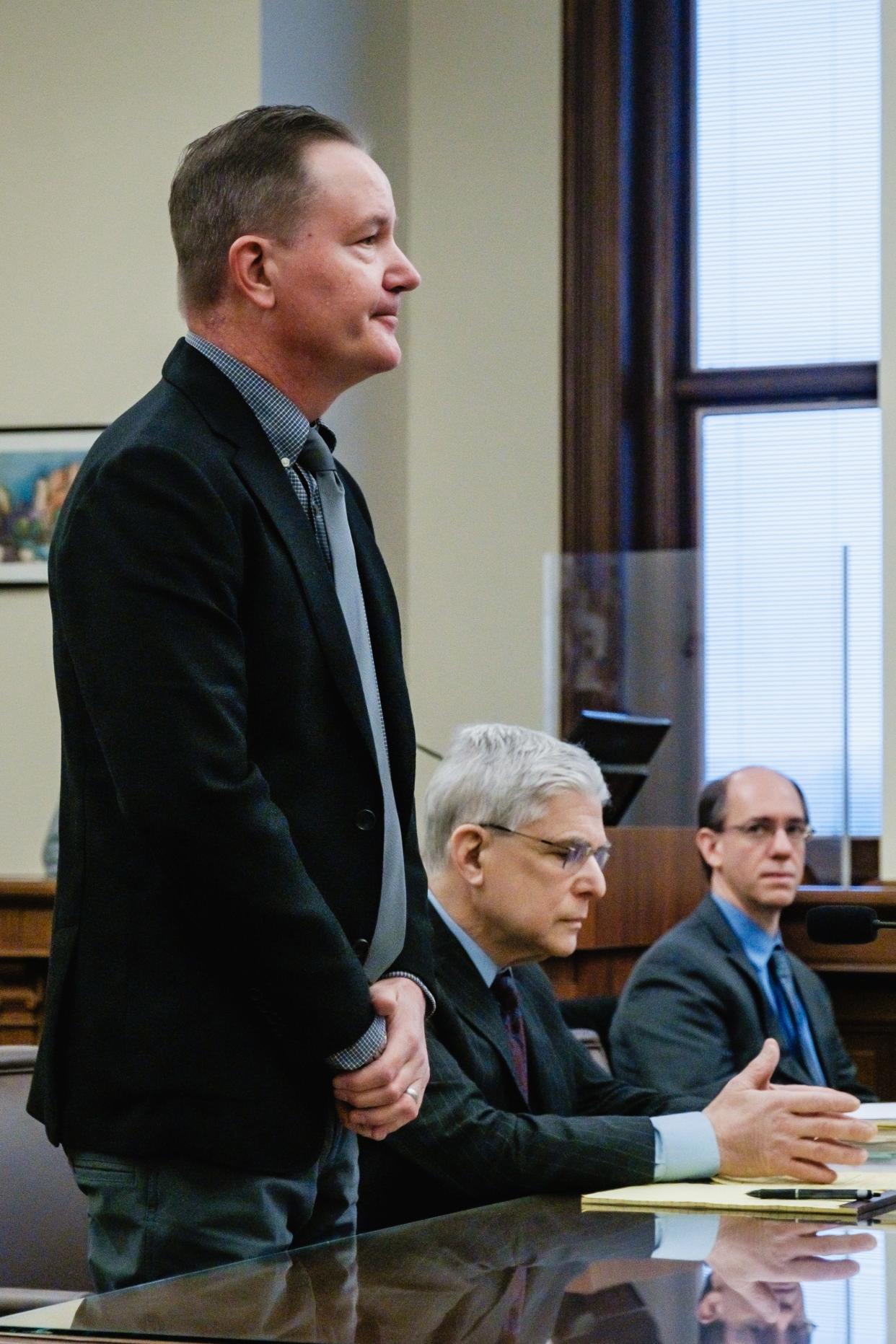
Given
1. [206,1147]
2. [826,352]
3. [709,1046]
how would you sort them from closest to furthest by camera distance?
[206,1147] → [709,1046] → [826,352]

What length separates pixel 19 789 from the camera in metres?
5.80

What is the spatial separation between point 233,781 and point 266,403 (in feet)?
1.24

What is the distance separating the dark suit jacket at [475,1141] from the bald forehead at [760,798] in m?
2.07

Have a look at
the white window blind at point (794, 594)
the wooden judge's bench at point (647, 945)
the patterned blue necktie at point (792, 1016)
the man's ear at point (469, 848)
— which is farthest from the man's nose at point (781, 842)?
the white window blind at point (794, 594)

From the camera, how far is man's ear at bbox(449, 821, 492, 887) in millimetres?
2574

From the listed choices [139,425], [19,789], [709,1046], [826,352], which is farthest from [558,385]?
[139,425]

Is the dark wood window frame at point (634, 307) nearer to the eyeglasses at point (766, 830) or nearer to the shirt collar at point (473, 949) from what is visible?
the eyeglasses at point (766, 830)

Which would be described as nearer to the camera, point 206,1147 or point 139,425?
point 206,1147

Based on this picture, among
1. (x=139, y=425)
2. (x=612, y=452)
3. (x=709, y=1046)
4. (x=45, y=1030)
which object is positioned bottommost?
→ (x=709, y=1046)

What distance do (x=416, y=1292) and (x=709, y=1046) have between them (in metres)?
2.41

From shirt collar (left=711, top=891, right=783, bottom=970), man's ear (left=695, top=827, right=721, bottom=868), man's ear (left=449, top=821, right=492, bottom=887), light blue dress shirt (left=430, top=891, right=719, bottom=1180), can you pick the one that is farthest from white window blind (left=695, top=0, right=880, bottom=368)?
light blue dress shirt (left=430, top=891, right=719, bottom=1180)

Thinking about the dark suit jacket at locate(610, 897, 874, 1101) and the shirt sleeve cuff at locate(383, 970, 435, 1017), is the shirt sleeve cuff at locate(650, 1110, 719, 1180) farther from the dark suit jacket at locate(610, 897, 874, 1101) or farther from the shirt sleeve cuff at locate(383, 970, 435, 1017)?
the dark suit jacket at locate(610, 897, 874, 1101)

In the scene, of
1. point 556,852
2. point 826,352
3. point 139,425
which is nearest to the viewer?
point 139,425

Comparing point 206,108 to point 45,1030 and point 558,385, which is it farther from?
point 45,1030
